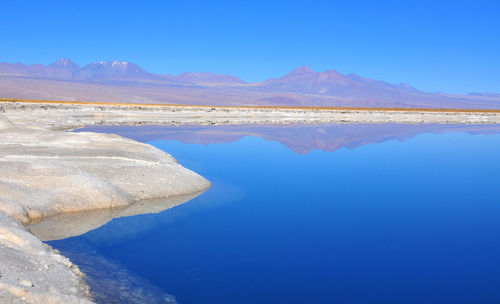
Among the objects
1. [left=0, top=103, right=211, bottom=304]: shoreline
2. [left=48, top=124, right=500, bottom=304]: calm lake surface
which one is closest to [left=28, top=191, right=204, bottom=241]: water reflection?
[left=0, top=103, right=211, bottom=304]: shoreline

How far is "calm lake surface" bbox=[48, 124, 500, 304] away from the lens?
23.3 ft

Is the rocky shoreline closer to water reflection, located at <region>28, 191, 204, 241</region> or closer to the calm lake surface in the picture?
water reflection, located at <region>28, 191, 204, 241</region>

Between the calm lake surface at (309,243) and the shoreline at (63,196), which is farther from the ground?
the shoreline at (63,196)

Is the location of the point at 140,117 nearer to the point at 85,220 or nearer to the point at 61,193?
the point at 61,193

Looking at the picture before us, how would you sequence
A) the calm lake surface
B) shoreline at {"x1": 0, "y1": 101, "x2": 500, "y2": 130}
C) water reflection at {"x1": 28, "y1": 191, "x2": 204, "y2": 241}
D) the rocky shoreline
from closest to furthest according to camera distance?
the rocky shoreline
the calm lake surface
water reflection at {"x1": 28, "y1": 191, "x2": 204, "y2": 241}
shoreline at {"x1": 0, "y1": 101, "x2": 500, "y2": 130}

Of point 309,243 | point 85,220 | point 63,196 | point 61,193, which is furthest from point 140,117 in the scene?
point 309,243

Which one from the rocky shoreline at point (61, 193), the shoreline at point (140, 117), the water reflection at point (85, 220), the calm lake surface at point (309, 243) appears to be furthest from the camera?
the shoreline at point (140, 117)

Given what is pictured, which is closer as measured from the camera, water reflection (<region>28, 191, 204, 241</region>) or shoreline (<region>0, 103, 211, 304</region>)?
shoreline (<region>0, 103, 211, 304</region>)

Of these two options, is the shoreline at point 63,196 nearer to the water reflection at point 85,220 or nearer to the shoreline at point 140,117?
the water reflection at point 85,220

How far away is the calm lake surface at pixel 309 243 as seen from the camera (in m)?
7.11

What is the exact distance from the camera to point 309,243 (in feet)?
30.1

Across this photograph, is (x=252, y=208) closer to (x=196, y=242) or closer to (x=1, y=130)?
(x=196, y=242)

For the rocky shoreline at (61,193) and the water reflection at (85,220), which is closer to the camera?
the rocky shoreline at (61,193)

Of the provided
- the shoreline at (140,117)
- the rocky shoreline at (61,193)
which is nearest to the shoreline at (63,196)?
the rocky shoreline at (61,193)
